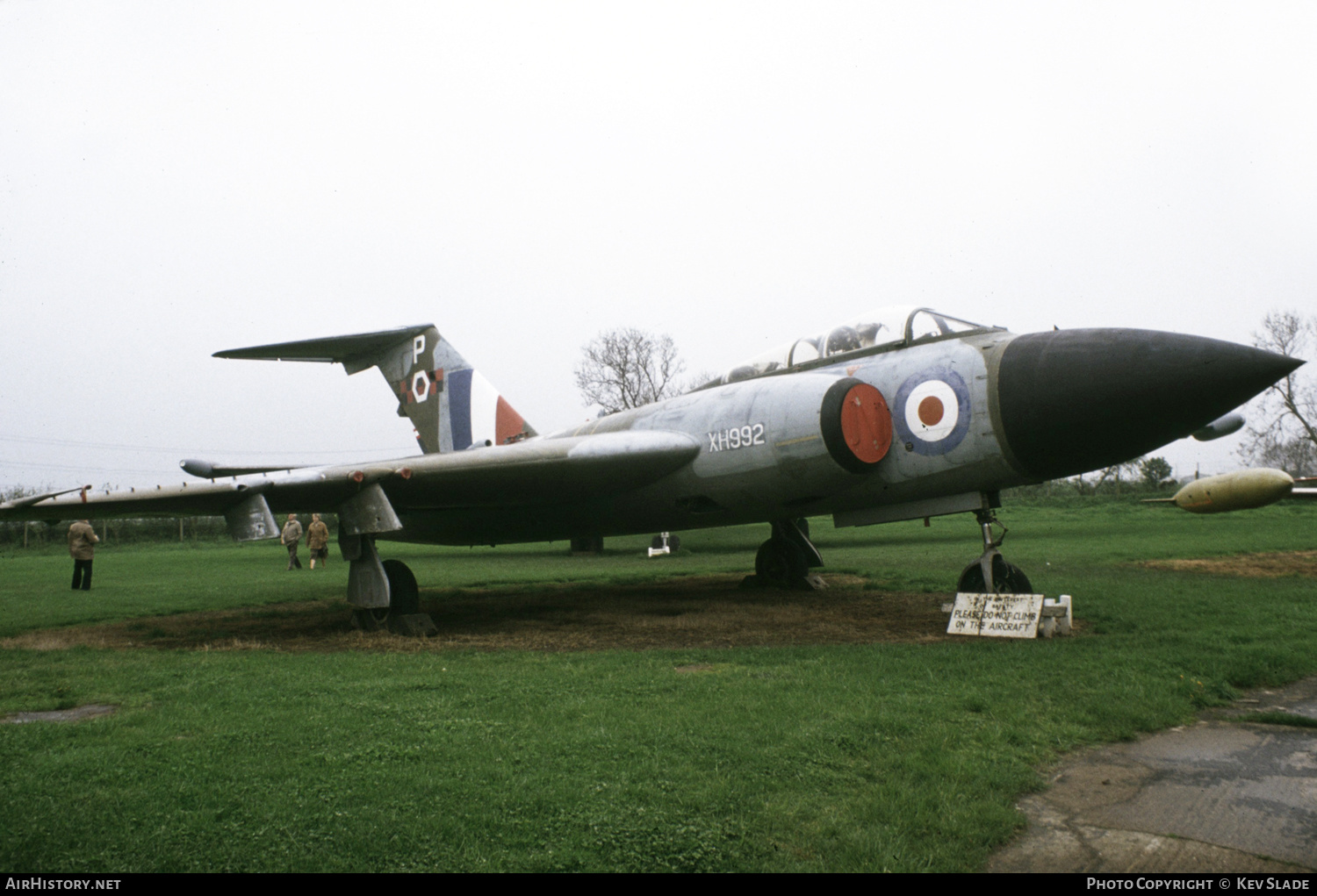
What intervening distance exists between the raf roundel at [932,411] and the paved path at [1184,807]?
3.46m

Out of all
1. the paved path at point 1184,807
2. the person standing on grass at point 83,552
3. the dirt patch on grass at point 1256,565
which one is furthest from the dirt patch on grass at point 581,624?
the person standing on grass at point 83,552

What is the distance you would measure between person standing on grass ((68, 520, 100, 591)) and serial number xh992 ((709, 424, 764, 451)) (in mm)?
13745

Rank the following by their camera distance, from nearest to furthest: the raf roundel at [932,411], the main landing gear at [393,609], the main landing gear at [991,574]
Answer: the raf roundel at [932,411] → the main landing gear at [991,574] → the main landing gear at [393,609]

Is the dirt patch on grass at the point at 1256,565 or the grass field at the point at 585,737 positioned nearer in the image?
the grass field at the point at 585,737

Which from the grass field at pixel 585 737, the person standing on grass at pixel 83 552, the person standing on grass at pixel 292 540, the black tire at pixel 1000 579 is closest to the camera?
the grass field at pixel 585 737

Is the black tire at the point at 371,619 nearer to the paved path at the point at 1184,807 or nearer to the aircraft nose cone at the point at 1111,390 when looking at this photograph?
the aircraft nose cone at the point at 1111,390

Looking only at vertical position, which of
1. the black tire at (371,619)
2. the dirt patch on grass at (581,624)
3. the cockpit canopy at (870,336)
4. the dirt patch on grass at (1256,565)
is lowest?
the dirt patch on grass at (1256,565)

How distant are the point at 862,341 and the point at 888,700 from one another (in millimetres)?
4581

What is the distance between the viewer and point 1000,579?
7684 millimetres

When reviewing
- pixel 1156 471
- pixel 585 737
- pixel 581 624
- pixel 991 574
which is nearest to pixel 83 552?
pixel 581 624

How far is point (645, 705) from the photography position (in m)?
4.80

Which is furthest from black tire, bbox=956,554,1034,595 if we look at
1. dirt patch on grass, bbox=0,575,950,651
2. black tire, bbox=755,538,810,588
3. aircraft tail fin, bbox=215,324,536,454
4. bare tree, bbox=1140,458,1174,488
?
bare tree, bbox=1140,458,1174,488

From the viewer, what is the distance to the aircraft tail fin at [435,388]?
40.3 feet

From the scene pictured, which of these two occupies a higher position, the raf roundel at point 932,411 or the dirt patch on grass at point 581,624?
the raf roundel at point 932,411
